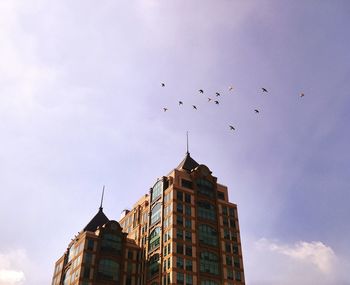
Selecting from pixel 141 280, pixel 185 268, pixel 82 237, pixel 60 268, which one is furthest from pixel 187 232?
pixel 60 268

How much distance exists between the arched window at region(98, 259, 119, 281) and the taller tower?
21.0 ft

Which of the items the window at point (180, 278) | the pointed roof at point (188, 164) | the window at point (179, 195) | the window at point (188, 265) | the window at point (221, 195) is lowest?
the window at point (180, 278)

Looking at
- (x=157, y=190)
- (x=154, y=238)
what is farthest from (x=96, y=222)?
(x=154, y=238)

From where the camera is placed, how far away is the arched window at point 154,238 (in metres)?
103

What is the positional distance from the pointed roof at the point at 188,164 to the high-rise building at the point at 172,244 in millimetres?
845

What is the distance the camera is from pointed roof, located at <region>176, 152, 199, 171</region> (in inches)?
4619

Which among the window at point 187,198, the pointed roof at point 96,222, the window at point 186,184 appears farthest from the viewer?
the pointed roof at point 96,222

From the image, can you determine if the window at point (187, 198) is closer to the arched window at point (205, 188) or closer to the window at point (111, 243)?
the arched window at point (205, 188)

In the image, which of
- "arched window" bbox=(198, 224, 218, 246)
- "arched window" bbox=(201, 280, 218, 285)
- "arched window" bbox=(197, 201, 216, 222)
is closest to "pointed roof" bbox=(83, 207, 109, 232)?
"arched window" bbox=(197, 201, 216, 222)

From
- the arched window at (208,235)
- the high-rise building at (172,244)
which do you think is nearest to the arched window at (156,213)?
the high-rise building at (172,244)

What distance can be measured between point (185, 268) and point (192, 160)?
121 feet

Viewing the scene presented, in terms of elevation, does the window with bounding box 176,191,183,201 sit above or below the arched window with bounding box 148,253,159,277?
above

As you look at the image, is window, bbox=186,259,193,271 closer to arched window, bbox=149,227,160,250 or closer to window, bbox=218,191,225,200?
arched window, bbox=149,227,160,250

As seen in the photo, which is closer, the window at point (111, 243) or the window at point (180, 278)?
the window at point (180, 278)
